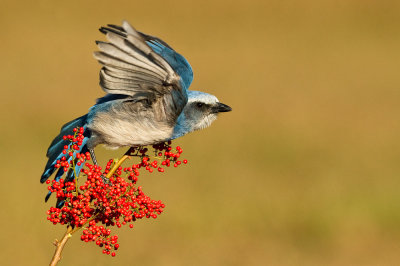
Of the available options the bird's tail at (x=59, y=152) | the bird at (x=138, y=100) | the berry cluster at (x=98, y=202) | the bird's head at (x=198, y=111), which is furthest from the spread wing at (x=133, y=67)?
the bird's tail at (x=59, y=152)

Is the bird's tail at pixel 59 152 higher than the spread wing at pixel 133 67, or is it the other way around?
the spread wing at pixel 133 67

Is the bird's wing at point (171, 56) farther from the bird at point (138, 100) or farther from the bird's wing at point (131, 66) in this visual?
the bird's wing at point (131, 66)

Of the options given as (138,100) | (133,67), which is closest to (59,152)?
(138,100)

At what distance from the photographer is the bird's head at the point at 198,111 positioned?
5.18 meters

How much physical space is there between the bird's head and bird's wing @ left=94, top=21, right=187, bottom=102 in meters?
0.46

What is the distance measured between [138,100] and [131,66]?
60 cm

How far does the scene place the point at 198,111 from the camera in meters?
5.29

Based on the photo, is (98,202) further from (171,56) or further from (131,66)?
(171,56)

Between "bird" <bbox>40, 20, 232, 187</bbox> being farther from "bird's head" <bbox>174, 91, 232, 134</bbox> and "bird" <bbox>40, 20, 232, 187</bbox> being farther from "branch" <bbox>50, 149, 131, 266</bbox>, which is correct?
"branch" <bbox>50, 149, 131, 266</bbox>

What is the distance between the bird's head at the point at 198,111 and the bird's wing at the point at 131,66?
46 centimetres

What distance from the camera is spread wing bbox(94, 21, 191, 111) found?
4.23 meters

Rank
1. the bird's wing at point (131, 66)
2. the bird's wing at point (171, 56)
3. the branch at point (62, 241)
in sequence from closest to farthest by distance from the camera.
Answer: the branch at point (62, 241)
the bird's wing at point (131, 66)
the bird's wing at point (171, 56)

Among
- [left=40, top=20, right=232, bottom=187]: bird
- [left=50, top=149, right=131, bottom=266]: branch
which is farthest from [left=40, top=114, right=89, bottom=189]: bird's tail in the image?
[left=50, top=149, right=131, bottom=266]: branch

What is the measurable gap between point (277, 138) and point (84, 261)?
6.11 metres
